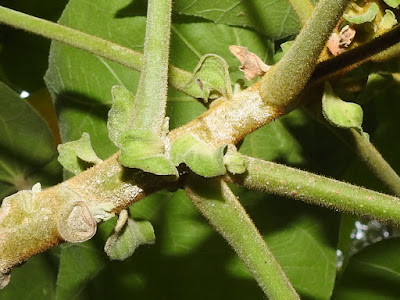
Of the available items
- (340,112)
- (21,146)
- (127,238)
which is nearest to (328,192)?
(340,112)

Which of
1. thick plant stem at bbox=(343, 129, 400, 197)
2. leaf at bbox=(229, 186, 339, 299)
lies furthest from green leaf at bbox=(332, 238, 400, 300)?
thick plant stem at bbox=(343, 129, 400, 197)

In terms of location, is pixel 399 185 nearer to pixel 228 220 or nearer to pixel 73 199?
pixel 228 220

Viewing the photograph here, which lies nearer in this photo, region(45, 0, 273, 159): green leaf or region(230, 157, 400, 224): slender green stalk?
region(230, 157, 400, 224): slender green stalk

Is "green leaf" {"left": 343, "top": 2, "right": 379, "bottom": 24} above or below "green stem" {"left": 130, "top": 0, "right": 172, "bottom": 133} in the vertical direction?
above

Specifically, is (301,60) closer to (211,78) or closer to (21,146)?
(211,78)

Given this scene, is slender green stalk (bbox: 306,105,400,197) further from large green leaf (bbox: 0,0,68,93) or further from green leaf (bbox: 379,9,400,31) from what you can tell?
large green leaf (bbox: 0,0,68,93)

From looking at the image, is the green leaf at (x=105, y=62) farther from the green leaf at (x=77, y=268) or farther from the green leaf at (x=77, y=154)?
the green leaf at (x=77, y=154)

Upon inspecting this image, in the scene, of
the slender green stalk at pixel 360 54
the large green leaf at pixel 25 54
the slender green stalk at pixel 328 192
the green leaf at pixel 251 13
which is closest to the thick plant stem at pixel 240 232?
the slender green stalk at pixel 328 192

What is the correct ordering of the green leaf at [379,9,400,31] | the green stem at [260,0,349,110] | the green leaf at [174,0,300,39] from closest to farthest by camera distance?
the green stem at [260,0,349,110] < the green leaf at [379,9,400,31] < the green leaf at [174,0,300,39]
